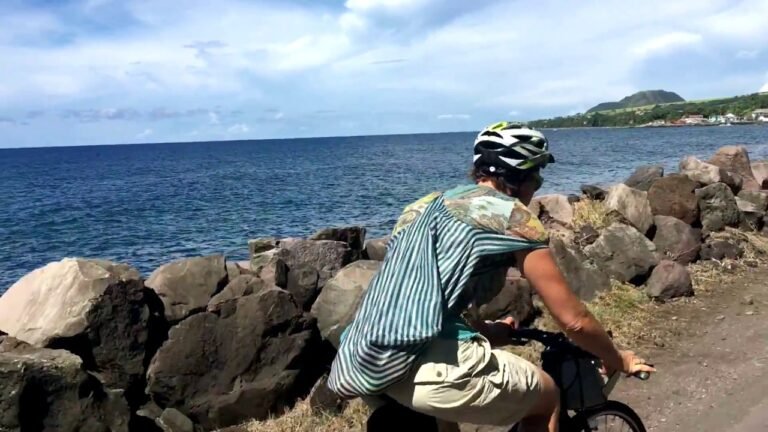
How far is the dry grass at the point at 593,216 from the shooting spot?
A: 1224cm

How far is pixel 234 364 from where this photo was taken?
6.70 m

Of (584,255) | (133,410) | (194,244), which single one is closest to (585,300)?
(584,255)

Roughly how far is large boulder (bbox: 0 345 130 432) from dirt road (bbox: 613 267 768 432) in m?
4.30

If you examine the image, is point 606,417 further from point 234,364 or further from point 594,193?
point 594,193

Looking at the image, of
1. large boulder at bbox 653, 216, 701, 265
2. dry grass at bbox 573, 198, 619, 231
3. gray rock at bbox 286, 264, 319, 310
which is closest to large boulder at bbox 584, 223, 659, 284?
large boulder at bbox 653, 216, 701, 265

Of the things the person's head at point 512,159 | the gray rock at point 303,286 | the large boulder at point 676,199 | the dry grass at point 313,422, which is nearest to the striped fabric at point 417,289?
the person's head at point 512,159

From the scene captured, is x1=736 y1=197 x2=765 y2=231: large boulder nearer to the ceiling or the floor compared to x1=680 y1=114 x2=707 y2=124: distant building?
nearer to the ceiling

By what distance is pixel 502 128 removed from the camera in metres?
3.31

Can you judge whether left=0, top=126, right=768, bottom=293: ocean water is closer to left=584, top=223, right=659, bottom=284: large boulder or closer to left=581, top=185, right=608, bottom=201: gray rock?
left=581, top=185, right=608, bottom=201: gray rock

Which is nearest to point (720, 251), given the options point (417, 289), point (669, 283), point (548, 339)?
point (669, 283)

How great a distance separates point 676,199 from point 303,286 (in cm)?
730

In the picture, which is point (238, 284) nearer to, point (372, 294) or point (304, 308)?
point (304, 308)

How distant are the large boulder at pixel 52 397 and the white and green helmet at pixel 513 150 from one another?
12.9ft

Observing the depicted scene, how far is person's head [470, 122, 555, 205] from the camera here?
3.23 meters
